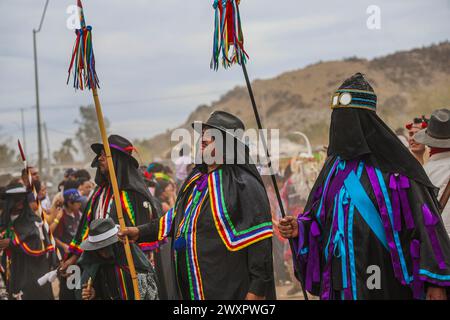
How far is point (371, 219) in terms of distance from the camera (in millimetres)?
4957

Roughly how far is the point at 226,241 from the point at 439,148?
88.5 inches

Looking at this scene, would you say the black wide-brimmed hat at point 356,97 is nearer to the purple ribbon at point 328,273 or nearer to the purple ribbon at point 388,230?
the purple ribbon at point 388,230

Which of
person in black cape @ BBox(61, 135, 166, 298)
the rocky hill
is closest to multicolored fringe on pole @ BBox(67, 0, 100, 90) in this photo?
person in black cape @ BBox(61, 135, 166, 298)

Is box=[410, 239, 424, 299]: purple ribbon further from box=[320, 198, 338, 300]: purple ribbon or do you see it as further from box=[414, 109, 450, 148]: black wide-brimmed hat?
box=[414, 109, 450, 148]: black wide-brimmed hat

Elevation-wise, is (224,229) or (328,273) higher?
(224,229)

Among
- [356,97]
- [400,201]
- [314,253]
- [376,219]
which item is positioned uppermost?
[356,97]

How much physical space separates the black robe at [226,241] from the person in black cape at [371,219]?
0.43 m

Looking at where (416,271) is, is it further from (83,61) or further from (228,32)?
(83,61)

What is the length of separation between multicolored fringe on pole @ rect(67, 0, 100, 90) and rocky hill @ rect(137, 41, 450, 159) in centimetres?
5255

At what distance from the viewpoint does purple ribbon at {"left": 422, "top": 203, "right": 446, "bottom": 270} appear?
4.70 m

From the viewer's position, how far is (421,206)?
4824mm

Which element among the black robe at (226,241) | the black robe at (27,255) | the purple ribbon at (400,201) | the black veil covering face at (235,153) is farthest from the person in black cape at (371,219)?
the black robe at (27,255)

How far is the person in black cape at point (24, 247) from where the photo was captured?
34.6 feet

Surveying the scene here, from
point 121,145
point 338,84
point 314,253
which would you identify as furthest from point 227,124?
point 338,84
